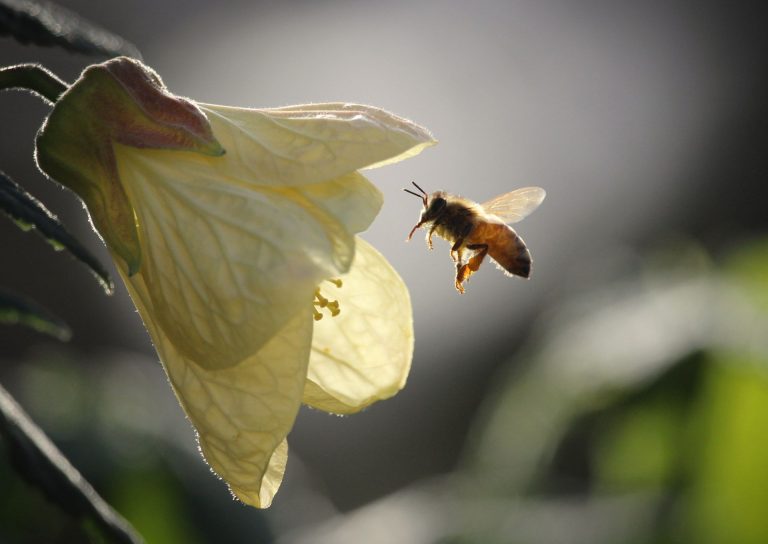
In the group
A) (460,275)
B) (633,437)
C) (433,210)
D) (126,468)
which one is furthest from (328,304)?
(633,437)

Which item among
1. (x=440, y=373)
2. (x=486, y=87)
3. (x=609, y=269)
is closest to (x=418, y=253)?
(x=440, y=373)

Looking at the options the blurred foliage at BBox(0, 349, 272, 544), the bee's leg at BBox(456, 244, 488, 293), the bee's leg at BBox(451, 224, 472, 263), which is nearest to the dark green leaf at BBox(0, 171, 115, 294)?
the bee's leg at BBox(456, 244, 488, 293)

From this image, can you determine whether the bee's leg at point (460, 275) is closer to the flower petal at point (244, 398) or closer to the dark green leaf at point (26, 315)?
the flower petal at point (244, 398)

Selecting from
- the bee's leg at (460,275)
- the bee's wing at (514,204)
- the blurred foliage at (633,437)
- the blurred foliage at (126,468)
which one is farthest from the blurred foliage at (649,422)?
the bee's leg at (460,275)

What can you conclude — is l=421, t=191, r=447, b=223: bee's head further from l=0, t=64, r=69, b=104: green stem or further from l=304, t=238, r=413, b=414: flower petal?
l=0, t=64, r=69, b=104: green stem

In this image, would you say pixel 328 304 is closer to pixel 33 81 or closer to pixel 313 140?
pixel 313 140

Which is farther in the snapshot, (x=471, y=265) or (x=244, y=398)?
(x=471, y=265)

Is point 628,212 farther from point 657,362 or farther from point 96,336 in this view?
point 657,362
